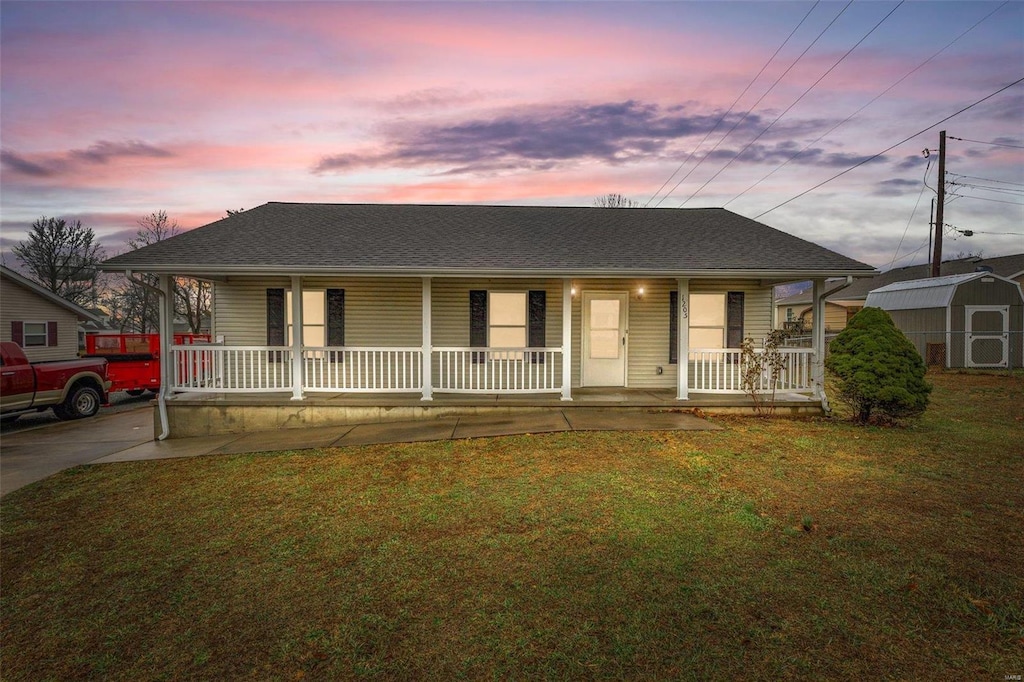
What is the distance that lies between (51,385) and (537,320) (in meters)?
11.9

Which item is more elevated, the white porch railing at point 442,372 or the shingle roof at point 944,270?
the shingle roof at point 944,270

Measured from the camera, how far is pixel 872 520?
4777mm

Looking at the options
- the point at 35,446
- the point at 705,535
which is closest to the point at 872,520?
the point at 705,535

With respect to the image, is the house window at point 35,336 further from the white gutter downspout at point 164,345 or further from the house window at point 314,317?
the house window at point 314,317

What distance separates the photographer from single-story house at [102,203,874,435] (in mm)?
10070

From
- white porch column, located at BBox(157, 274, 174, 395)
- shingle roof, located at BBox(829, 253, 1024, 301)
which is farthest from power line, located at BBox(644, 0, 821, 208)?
white porch column, located at BBox(157, 274, 174, 395)

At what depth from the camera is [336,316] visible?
37.9 ft

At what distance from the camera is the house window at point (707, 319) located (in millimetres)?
11539

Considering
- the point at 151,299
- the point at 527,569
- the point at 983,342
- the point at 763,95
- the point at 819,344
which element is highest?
the point at 763,95

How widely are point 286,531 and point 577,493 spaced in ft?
9.74

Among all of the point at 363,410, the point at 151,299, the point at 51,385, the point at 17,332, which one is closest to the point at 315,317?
the point at 363,410

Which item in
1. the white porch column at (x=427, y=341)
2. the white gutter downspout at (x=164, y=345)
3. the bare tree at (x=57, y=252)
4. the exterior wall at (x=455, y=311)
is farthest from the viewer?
the bare tree at (x=57, y=252)

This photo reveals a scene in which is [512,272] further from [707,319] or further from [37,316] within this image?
[37,316]

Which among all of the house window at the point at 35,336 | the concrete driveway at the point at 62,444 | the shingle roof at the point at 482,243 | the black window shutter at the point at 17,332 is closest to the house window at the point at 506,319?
the shingle roof at the point at 482,243
